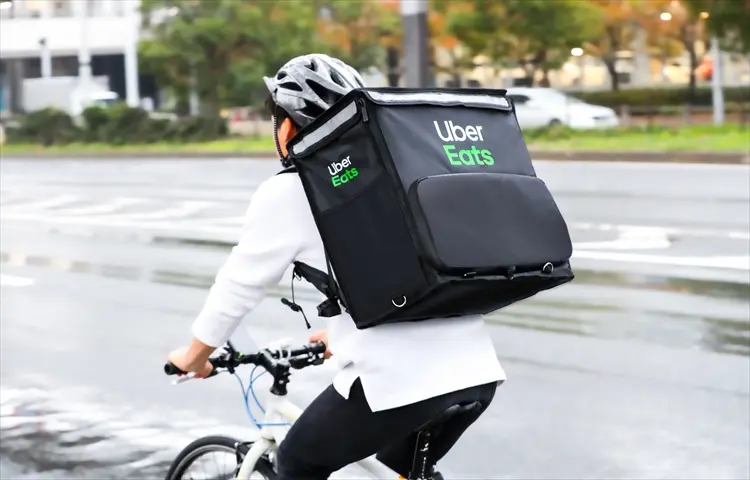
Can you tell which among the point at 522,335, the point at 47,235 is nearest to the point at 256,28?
the point at 47,235

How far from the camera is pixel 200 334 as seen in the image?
2.91m

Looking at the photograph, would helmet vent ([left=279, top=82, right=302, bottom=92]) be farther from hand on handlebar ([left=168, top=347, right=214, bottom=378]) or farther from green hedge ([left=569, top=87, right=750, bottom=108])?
green hedge ([left=569, top=87, right=750, bottom=108])

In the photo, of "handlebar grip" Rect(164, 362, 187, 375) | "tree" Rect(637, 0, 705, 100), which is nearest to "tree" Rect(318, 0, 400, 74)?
"tree" Rect(637, 0, 705, 100)

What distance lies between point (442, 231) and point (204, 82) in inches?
1487

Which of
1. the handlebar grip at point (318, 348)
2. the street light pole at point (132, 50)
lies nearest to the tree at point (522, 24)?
the street light pole at point (132, 50)

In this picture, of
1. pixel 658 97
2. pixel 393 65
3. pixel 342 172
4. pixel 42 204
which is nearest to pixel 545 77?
pixel 658 97

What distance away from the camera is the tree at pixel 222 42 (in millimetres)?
38219

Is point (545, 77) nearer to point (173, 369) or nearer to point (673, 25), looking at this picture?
point (673, 25)

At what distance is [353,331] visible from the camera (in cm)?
281

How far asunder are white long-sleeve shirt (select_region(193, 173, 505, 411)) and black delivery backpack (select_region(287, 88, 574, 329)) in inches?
3.4

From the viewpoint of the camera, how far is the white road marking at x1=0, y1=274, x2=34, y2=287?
11445 millimetres

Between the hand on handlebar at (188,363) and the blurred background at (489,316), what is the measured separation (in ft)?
5.09

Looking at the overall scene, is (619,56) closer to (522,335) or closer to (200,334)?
(522,335)

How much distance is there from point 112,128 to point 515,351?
3214 cm
